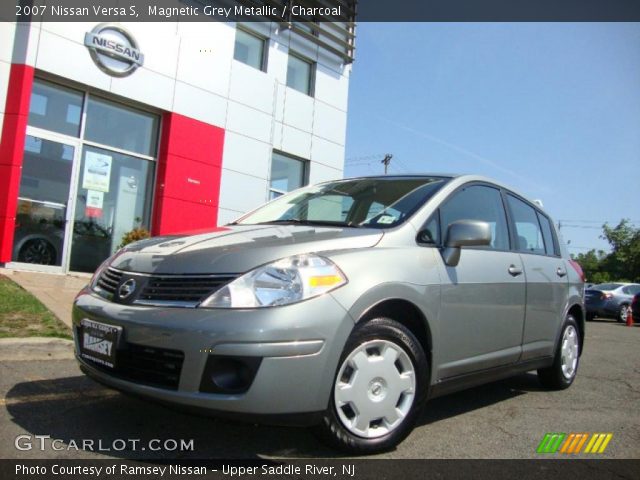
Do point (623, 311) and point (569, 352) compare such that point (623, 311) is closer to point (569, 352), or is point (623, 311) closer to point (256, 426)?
point (569, 352)

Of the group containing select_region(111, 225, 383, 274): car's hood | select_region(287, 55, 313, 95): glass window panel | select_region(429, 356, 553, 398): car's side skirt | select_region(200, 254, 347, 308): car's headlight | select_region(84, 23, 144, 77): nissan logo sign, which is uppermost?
select_region(287, 55, 313, 95): glass window panel

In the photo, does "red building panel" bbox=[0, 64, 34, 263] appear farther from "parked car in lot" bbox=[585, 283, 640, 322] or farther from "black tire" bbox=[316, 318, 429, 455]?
"parked car in lot" bbox=[585, 283, 640, 322]

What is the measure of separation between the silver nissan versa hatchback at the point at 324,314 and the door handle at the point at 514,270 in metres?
0.01

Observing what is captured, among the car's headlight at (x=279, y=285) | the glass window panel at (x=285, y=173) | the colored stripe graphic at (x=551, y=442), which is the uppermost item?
the glass window panel at (x=285, y=173)

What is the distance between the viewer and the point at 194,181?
11.5 meters

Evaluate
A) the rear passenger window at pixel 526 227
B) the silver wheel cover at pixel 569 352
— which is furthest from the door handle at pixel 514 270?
the silver wheel cover at pixel 569 352

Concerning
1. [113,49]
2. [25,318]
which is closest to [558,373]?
[25,318]

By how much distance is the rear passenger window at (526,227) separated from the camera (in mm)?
4180

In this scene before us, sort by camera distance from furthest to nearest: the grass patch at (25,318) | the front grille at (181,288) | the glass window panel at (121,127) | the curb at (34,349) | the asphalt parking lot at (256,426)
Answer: the glass window panel at (121,127) → the grass patch at (25,318) → the curb at (34,349) → the asphalt parking lot at (256,426) → the front grille at (181,288)

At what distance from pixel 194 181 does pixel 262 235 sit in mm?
8936

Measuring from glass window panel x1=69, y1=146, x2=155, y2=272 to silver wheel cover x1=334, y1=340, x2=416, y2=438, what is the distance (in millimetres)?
8582

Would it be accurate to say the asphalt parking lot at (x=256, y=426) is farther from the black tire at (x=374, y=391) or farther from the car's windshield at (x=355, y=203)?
the car's windshield at (x=355, y=203)

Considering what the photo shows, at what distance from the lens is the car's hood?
8.33 ft

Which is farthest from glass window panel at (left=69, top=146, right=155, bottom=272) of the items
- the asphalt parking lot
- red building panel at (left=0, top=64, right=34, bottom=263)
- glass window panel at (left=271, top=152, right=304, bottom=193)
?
the asphalt parking lot
